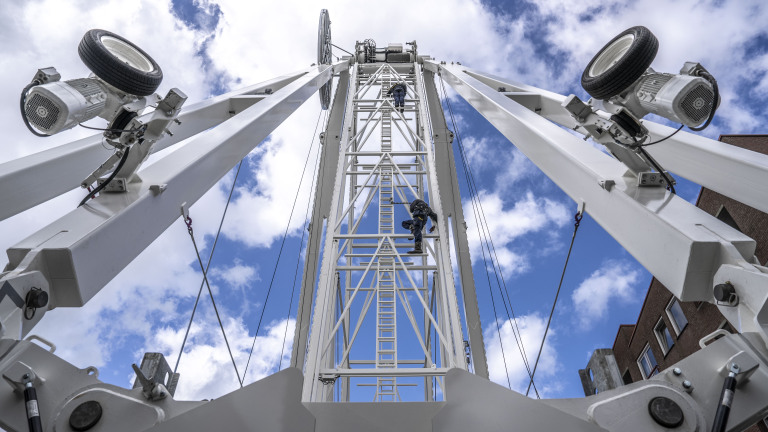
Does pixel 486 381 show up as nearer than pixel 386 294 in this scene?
Yes

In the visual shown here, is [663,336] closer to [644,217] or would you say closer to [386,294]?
[386,294]

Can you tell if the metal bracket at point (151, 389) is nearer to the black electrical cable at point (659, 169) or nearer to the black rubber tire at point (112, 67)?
the black rubber tire at point (112, 67)

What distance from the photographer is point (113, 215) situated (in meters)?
3.31

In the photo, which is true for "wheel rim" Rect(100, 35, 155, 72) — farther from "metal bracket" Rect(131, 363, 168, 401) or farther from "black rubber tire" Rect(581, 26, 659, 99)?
"black rubber tire" Rect(581, 26, 659, 99)

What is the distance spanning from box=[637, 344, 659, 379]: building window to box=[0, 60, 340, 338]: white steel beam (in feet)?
69.2

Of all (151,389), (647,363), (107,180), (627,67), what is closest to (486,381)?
(151,389)

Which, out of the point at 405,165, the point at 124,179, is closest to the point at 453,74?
the point at 405,165

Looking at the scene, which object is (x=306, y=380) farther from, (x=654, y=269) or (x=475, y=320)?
(x=475, y=320)

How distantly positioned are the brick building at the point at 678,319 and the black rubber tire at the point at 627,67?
42.2 ft

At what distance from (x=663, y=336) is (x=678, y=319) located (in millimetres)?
1555

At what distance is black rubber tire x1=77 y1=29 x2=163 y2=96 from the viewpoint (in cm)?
341

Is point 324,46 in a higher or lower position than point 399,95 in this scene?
higher

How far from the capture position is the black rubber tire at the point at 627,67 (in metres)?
3.22

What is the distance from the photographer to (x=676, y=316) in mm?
18750
